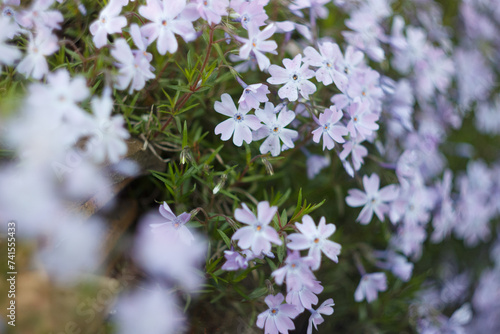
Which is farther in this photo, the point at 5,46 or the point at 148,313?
the point at 148,313

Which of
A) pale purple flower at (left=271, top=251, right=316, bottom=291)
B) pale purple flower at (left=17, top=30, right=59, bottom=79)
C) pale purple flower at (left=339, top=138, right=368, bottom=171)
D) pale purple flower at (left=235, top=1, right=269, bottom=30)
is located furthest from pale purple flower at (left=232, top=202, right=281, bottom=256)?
pale purple flower at (left=17, top=30, right=59, bottom=79)

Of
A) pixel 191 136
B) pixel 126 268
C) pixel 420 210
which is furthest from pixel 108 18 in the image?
pixel 420 210

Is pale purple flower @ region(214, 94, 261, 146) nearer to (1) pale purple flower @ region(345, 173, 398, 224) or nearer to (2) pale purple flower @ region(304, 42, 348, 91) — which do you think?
(2) pale purple flower @ region(304, 42, 348, 91)

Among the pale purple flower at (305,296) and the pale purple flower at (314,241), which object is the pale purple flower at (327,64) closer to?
the pale purple flower at (314,241)

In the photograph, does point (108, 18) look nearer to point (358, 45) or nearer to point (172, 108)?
point (172, 108)

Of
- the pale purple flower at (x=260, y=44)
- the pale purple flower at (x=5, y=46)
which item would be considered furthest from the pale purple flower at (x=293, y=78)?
the pale purple flower at (x=5, y=46)

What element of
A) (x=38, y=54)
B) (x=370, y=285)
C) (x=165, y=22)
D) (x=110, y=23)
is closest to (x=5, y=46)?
(x=38, y=54)

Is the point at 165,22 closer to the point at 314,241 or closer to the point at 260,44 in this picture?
the point at 260,44
